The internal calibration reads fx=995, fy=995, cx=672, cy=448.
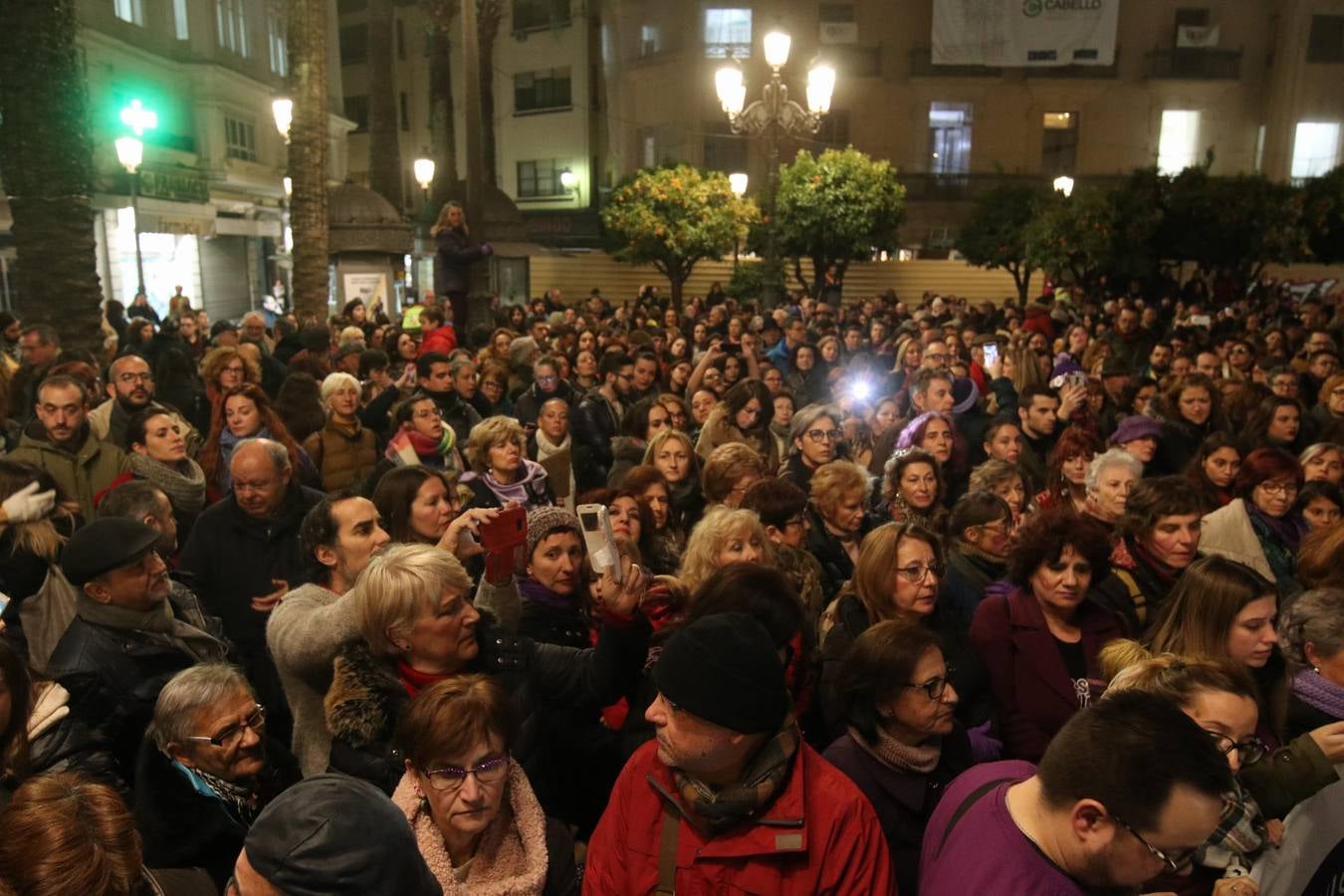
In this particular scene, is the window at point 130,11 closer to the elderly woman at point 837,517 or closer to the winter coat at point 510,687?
the elderly woman at point 837,517

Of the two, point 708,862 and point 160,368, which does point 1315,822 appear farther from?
point 160,368

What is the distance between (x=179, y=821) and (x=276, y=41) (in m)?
34.7

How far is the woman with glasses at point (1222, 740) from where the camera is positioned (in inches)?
98.0

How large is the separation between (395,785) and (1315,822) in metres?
2.46

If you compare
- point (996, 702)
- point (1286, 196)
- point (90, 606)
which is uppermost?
point (1286, 196)

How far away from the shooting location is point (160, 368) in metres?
7.42

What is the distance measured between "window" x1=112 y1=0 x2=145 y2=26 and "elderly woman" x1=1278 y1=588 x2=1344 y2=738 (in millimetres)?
27581

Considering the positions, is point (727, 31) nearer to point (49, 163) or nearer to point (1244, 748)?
point (49, 163)

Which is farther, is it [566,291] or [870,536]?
[566,291]

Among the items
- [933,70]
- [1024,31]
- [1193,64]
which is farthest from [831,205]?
[1193,64]

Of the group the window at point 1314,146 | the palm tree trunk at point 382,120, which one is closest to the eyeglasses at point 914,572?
the palm tree trunk at point 382,120

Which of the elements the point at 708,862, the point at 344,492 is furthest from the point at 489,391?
the point at 708,862

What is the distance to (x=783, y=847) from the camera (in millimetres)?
2111

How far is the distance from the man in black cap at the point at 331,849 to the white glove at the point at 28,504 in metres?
2.56
